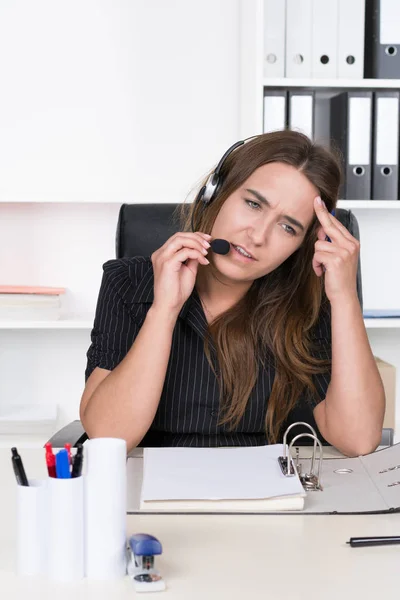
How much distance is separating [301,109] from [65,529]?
69.9 inches

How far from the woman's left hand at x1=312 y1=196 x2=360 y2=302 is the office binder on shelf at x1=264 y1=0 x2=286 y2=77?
96 centimetres

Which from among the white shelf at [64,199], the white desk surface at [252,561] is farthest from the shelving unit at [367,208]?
the white desk surface at [252,561]

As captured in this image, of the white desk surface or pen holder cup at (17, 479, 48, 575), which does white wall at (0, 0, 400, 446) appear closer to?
the white desk surface

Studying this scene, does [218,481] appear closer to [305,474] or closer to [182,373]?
[305,474]

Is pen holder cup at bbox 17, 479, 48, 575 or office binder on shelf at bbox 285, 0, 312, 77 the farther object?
office binder on shelf at bbox 285, 0, 312, 77

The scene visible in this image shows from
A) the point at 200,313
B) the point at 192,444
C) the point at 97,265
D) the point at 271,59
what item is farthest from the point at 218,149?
the point at 192,444

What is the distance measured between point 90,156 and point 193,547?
183 centimetres

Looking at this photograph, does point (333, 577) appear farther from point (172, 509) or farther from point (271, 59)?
point (271, 59)

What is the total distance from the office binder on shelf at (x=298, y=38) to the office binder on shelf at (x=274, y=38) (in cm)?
1

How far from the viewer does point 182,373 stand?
152cm

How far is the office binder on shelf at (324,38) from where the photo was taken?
2.30 m

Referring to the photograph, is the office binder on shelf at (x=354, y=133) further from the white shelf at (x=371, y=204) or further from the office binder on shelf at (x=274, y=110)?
the office binder on shelf at (x=274, y=110)

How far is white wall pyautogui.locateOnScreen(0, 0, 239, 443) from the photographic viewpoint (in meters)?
2.51

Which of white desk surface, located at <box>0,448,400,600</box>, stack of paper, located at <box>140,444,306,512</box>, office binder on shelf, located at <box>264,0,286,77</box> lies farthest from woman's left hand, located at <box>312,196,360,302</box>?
office binder on shelf, located at <box>264,0,286,77</box>
